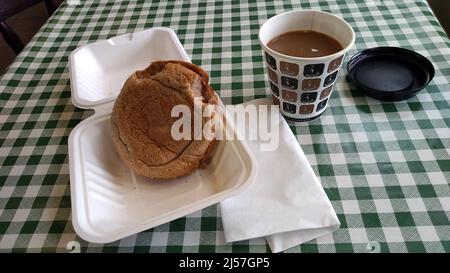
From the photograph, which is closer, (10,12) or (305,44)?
(305,44)

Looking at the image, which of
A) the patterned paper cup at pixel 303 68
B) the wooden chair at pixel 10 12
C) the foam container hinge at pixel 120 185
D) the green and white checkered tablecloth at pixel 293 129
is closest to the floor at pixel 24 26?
the wooden chair at pixel 10 12

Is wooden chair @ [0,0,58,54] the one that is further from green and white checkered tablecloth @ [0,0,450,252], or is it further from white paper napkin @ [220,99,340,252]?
white paper napkin @ [220,99,340,252]

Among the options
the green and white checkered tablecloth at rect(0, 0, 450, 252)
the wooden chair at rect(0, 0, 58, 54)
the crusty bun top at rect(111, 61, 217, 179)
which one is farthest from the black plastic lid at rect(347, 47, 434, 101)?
the wooden chair at rect(0, 0, 58, 54)

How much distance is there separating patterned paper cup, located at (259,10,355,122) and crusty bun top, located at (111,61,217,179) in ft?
0.47

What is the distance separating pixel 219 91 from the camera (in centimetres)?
72

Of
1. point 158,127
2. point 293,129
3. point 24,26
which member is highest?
point 158,127

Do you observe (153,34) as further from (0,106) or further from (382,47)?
(382,47)

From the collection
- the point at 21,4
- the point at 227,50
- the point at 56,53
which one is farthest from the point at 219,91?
the point at 21,4

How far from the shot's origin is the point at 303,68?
53cm

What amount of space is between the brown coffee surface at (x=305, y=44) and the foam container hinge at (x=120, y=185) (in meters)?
0.18

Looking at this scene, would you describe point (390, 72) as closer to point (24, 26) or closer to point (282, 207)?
point (282, 207)

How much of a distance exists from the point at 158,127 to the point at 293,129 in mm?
261

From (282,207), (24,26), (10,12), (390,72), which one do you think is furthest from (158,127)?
(24,26)
